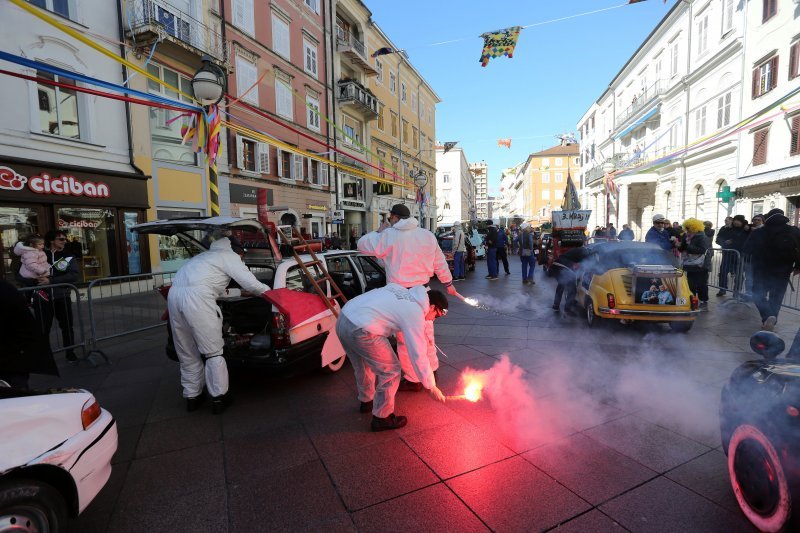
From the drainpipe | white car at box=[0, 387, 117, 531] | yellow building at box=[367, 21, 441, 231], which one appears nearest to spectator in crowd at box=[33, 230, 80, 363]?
white car at box=[0, 387, 117, 531]

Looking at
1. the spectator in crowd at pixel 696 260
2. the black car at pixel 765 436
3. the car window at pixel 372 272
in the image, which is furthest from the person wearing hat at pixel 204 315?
the spectator in crowd at pixel 696 260

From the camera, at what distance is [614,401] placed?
3895mm

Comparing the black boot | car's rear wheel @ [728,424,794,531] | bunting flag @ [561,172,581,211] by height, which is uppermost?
bunting flag @ [561,172,581,211]

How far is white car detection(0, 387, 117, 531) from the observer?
1822 millimetres

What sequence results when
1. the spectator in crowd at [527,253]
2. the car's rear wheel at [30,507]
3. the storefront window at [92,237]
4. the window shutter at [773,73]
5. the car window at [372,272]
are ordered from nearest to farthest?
the car's rear wheel at [30,507] < the car window at [372,272] < the storefront window at [92,237] < the spectator in crowd at [527,253] < the window shutter at [773,73]

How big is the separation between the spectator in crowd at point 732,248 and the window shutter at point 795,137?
10.3m

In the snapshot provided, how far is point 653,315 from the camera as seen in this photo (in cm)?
612

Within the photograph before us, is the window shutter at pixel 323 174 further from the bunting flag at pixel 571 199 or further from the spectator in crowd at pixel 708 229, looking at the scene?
the spectator in crowd at pixel 708 229

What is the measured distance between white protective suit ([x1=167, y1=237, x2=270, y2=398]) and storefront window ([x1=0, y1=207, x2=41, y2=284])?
9190 mm

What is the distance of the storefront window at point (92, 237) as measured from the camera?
36.1 feet

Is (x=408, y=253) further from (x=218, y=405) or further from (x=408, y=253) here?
(x=218, y=405)

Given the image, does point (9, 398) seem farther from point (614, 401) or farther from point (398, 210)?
point (614, 401)

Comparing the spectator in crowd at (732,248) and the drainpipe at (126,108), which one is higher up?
the drainpipe at (126,108)

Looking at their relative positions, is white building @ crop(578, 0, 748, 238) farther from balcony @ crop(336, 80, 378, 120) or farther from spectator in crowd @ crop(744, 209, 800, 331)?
balcony @ crop(336, 80, 378, 120)
